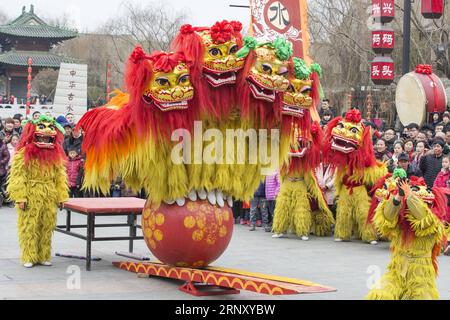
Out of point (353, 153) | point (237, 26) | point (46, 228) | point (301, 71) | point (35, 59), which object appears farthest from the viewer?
point (35, 59)

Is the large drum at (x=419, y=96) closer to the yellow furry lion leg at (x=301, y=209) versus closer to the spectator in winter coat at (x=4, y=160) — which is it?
the yellow furry lion leg at (x=301, y=209)

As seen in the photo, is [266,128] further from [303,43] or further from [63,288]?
[303,43]

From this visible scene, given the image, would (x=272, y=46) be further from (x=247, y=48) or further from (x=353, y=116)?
(x=353, y=116)

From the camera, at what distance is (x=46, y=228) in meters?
8.13

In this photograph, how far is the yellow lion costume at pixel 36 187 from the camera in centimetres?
800

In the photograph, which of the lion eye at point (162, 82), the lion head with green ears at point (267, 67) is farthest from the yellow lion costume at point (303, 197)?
the lion eye at point (162, 82)

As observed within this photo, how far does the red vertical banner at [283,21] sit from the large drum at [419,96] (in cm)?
308

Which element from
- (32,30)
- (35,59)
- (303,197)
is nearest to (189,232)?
(303,197)

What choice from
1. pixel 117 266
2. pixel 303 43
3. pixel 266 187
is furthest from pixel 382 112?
pixel 117 266

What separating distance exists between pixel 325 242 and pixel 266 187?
1560 millimetres

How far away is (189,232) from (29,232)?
2.02m

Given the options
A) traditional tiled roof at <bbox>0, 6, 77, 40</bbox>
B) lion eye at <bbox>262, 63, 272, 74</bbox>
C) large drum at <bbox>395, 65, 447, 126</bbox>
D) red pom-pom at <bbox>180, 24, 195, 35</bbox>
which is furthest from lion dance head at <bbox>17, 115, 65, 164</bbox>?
traditional tiled roof at <bbox>0, 6, 77, 40</bbox>

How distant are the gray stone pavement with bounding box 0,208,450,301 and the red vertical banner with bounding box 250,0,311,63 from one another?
789 centimetres

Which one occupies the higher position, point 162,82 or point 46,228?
point 162,82
